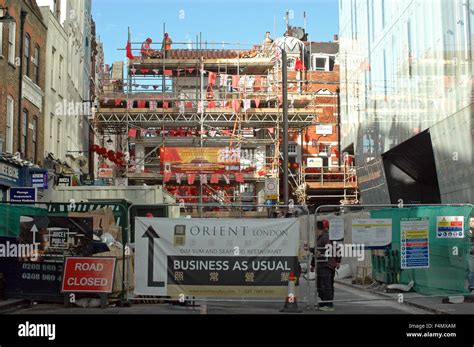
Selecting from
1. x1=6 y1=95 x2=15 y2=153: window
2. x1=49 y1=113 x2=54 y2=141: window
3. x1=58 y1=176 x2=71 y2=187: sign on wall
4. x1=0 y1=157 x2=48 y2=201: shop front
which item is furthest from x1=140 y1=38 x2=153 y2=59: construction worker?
x1=6 y1=95 x2=15 y2=153: window

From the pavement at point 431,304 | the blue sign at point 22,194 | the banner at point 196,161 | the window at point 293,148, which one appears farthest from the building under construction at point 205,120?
the pavement at point 431,304

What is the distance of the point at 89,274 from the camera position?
536 inches

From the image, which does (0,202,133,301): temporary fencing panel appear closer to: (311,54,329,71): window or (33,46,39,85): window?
(33,46,39,85): window

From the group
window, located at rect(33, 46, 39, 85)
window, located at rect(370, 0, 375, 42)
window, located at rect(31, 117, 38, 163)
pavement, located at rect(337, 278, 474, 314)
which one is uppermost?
window, located at rect(370, 0, 375, 42)

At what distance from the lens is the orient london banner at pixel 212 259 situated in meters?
13.6

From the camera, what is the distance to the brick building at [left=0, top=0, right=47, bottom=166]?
74.5ft

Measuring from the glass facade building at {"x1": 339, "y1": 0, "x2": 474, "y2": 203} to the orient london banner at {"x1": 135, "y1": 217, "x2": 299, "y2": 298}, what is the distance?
12.3 metres

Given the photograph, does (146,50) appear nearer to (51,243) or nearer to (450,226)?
(51,243)

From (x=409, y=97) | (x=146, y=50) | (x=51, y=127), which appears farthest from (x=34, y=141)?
(x=146, y=50)

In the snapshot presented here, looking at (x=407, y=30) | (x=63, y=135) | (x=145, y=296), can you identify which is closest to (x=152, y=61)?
(x=63, y=135)

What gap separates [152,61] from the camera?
4522 cm

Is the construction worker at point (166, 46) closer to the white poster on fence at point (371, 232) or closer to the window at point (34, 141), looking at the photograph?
the window at point (34, 141)
